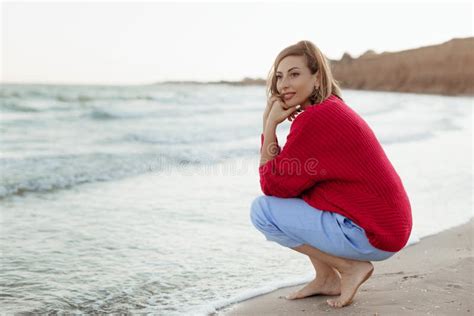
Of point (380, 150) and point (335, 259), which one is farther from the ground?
point (380, 150)

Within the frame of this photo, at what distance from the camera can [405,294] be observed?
2.98 metres

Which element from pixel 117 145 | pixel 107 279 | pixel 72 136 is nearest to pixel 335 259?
pixel 107 279

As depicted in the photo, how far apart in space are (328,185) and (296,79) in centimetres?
54

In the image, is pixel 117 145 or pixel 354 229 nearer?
pixel 354 229

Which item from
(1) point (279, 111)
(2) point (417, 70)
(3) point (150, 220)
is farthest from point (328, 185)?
(2) point (417, 70)

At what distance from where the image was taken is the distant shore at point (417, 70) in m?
48.1

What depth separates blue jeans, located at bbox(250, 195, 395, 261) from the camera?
2.67m

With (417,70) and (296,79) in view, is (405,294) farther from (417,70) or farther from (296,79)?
(417,70)

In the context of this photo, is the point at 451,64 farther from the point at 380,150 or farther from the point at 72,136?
the point at 380,150

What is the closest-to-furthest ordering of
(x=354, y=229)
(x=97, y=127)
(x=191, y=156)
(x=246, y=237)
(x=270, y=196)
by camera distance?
(x=354, y=229) < (x=270, y=196) < (x=246, y=237) < (x=191, y=156) < (x=97, y=127)

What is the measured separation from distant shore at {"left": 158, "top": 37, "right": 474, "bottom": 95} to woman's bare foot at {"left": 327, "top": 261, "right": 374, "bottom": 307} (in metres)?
43.9

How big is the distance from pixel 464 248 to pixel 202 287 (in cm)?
188

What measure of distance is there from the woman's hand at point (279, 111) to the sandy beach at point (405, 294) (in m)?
0.93

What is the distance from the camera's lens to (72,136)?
39.7 feet
